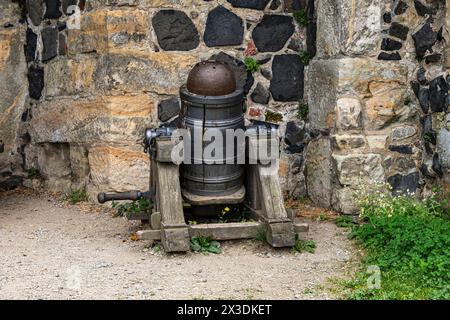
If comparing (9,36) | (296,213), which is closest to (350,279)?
(296,213)

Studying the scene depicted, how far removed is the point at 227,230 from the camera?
5.11 metres

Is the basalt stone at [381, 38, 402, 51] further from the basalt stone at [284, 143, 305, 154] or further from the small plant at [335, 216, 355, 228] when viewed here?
the small plant at [335, 216, 355, 228]

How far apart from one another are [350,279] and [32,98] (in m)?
3.62

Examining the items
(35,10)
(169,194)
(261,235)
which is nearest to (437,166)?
(261,235)

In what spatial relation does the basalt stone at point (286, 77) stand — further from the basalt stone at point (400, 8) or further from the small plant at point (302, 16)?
the basalt stone at point (400, 8)

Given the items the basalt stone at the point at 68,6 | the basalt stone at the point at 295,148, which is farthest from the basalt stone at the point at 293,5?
Result: the basalt stone at the point at 68,6

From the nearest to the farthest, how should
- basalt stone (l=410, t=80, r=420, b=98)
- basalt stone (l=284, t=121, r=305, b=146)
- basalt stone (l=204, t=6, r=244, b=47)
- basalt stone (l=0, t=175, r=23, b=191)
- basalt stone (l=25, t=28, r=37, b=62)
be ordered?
basalt stone (l=410, t=80, r=420, b=98) → basalt stone (l=204, t=6, r=244, b=47) → basalt stone (l=284, t=121, r=305, b=146) → basalt stone (l=25, t=28, r=37, b=62) → basalt stone (l=0, t=175, r=23, b=191)

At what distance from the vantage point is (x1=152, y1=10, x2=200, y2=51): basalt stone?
19.4 ft

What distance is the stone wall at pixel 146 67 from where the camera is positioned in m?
5.92

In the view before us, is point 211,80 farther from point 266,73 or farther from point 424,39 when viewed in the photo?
point 424,39

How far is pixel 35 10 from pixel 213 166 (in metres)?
2.53

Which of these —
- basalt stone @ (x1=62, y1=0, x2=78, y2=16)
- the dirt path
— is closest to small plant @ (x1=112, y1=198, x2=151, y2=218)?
the dirt path

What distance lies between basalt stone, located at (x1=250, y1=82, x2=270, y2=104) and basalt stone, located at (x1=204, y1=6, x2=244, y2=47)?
1.33 feet
